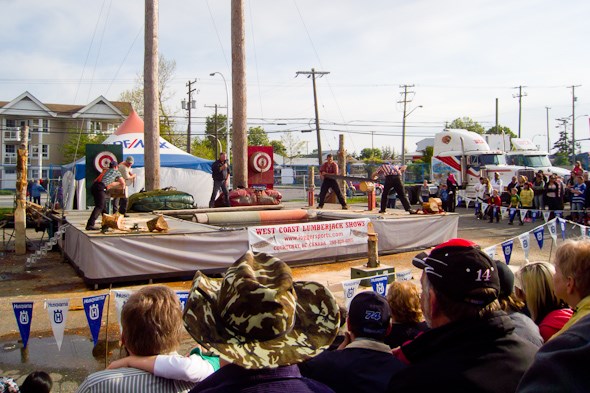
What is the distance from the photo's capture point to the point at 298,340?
1.73 metres

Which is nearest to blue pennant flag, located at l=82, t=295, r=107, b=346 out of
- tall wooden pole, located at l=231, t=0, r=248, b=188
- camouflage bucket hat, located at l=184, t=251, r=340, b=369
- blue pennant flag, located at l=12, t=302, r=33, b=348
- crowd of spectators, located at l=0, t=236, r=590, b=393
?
blue pennant flag, located at l=12, t=302, r=33, b=348

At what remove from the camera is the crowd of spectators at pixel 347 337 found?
1587 millimetres

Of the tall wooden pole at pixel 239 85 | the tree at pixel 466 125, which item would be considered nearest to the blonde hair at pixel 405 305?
the tall wooden pole at pixel 239 85

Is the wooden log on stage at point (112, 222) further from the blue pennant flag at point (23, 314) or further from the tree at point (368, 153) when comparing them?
the tree at point (368, 153)

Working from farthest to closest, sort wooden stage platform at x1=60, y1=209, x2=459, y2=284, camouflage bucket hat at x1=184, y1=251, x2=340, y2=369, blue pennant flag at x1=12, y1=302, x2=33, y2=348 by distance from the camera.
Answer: wooden stage platform at x1=60, y1=209, x2=459, y2=284 → blue pennant flag at x1=12, y1=302, x2=33, y2=348 → camouflage bucket hat at x1=184, y1=251, x2=340, y2=369

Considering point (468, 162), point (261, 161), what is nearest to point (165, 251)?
point (261, 161)

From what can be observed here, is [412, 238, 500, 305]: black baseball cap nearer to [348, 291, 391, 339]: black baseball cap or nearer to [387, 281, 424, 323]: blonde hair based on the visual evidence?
[348, 291, 391, 339]: black baseball cap

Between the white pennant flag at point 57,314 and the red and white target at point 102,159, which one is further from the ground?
the red and white target at point 102,159

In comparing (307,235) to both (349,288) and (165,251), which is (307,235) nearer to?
(165,251)

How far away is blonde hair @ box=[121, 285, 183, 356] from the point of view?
93.7 inches

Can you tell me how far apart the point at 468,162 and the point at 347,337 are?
28530 mm

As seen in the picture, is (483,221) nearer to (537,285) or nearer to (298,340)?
(537,285)

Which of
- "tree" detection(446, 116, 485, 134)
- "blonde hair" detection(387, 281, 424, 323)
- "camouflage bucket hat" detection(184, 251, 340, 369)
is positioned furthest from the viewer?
"tree" detection(446, 116, 485, 134)

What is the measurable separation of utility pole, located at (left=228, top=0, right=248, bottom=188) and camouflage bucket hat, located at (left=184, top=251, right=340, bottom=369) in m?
14.8
